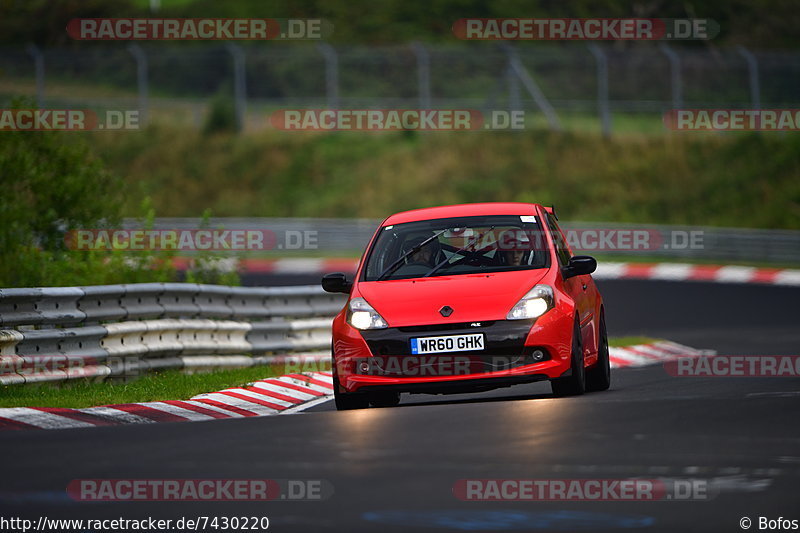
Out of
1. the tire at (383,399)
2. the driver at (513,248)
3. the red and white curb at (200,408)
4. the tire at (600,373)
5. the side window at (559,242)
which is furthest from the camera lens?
the tire at (600,373)

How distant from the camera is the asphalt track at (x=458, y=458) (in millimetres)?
7215

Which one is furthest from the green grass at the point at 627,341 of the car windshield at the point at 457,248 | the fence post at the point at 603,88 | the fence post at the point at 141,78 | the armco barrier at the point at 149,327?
the fence post at the point at 141,78

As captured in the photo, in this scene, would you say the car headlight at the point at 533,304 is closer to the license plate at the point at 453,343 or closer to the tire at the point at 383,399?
the license plate at the point at 453,343

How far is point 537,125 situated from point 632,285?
19.4 meters

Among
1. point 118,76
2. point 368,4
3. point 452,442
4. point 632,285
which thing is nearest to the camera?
point 452,442

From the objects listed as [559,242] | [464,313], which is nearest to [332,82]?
[559,242]

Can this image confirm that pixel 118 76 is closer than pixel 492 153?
No

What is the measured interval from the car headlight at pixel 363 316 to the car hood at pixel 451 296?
0.14 ft

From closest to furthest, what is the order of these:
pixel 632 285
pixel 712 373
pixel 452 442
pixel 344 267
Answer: pixel 452 442, pixel 712 373, pixel 632 285, pixel 344 267

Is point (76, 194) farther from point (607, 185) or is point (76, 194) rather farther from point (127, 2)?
point (127, 2)

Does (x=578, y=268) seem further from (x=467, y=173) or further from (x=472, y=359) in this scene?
(x=467, y=173)

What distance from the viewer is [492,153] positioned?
1934 inches

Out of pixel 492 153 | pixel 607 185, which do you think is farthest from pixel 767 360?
pixel 492 153

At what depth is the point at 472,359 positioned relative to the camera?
38.0 ft
